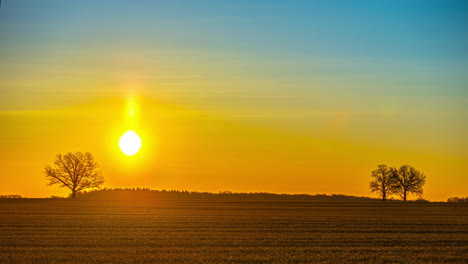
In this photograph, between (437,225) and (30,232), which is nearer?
(30,232)

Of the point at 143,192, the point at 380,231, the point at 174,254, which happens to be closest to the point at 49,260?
the point at 174,254

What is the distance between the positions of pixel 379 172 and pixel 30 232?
10689 cm

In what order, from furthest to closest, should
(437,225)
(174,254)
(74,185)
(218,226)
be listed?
(74,185), (437,225), (218,226), (174,254)

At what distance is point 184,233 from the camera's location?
1606 inches

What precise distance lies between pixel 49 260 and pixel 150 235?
37.1 ft

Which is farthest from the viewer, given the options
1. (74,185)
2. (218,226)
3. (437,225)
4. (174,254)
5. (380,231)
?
(74,185)

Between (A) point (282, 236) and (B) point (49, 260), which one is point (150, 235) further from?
(B) point (49, 260)

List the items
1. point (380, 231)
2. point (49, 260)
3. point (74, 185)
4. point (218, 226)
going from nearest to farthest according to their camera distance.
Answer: point (49, 260), point (380, 231), point (218, 226), point (74, 185)

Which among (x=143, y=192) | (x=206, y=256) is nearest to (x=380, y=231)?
(x=206, y=256)

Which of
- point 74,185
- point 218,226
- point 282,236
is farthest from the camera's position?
point 74,185

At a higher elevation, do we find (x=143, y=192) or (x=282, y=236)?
(x=143, y=192)

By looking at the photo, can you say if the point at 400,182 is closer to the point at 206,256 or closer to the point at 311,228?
the point at 311,228

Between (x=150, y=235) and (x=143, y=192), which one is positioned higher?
(x=143, y=192)

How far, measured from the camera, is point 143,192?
136 metres
